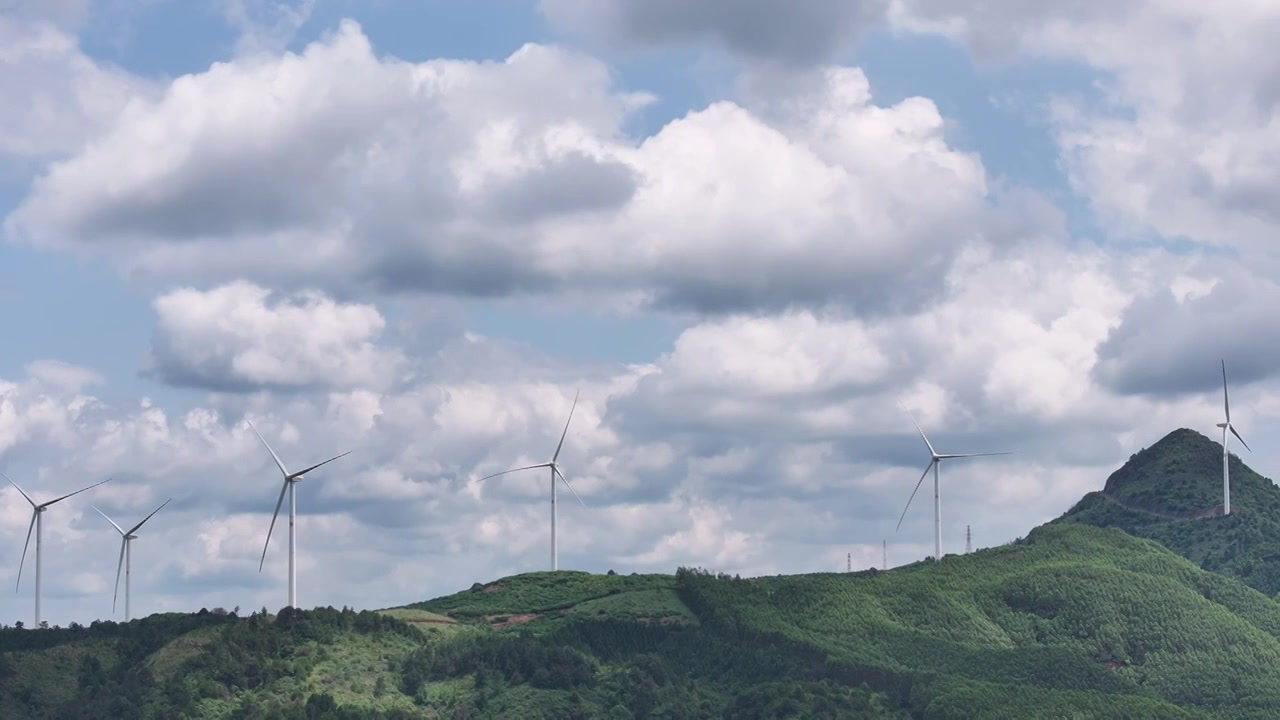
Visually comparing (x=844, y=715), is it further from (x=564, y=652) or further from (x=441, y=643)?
(x=441, y=643)

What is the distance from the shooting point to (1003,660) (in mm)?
193375

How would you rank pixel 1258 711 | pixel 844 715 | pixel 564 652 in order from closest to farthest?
pixel 844 715, pixel 564 652, pixel 1258 711

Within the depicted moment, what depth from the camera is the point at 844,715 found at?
16800cm

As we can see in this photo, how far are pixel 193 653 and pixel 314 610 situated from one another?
15118 millimetres

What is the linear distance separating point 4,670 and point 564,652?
60486 mm

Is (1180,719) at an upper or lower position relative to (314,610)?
lower

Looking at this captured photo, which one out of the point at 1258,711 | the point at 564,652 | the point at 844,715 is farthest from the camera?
the point at 1258,711

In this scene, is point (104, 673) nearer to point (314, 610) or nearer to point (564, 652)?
point (314, 610)

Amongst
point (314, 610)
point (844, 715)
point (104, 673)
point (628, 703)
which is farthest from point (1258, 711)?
point (104, 673)

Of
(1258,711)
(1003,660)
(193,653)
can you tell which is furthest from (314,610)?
(1258,711)

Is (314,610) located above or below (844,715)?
above

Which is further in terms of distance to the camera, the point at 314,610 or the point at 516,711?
the point at 314,610

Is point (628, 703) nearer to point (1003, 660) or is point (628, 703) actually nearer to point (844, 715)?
point (844, 715)

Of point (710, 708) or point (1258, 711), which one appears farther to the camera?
point (1258, 711)
